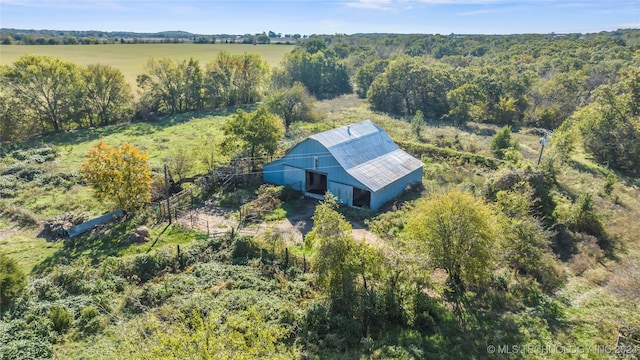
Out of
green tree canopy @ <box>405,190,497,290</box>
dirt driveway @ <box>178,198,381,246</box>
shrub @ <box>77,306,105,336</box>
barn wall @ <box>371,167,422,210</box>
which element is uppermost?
green tree canopy @ <box>405,190,497,290</box>

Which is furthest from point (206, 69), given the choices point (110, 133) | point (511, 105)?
point (511, 105)

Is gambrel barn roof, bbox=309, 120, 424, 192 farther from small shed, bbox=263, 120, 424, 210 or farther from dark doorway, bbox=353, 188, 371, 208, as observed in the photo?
dark doorway, bbox=353, 188, 371, 208

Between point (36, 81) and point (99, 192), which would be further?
point (36, 81)

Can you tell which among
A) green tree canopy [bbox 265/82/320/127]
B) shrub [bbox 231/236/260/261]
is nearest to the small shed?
shrub [bbox 231/236/260/261]

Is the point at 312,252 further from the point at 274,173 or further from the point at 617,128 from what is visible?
the point at 617,128

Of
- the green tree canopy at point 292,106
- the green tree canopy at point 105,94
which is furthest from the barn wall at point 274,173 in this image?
the green tree canopy at point 105,94

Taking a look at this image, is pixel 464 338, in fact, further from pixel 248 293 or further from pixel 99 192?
pixel 99 192

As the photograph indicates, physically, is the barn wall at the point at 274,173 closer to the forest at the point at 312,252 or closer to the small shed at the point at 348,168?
the small shed at the point at 348,168
